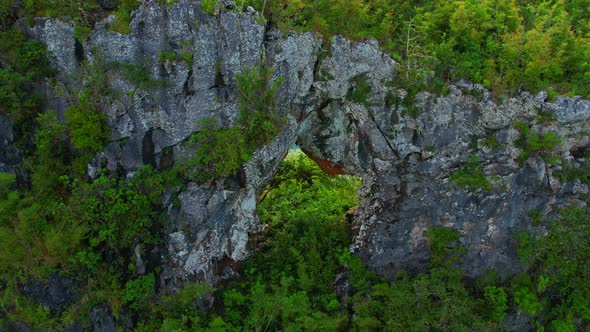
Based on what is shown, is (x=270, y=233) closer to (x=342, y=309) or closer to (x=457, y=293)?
(x=342, y=309)

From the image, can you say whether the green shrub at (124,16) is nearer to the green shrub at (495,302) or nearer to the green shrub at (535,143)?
the green shrub at (535,143)

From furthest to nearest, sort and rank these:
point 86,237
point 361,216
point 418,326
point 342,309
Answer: point 361,216 < point 342,309 < point 86,237 < point 418,326

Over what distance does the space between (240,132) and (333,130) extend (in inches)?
95.3

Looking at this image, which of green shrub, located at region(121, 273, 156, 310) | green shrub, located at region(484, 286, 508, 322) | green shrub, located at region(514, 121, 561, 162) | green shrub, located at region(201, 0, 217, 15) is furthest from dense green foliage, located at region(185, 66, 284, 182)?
green shrub, located at region(484, 286, 508, 322)

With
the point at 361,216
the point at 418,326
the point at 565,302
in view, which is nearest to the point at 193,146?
the point at 361,216

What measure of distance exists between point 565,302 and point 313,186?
710cm

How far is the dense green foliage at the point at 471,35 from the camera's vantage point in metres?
8.87

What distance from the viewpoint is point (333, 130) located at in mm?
10242

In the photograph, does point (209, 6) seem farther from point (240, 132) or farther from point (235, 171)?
point (235, 171)

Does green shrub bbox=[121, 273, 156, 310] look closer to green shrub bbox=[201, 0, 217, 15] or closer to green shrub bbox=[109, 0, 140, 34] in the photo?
green shrub bbox=[109, 0, 140, 34]

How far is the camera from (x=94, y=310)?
909cm

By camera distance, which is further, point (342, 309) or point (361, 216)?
point (361, 216)

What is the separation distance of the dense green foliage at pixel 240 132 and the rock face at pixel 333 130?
0.23 metres

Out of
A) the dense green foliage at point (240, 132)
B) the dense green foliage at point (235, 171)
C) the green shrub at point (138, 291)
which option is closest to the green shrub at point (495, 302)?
the dense green foliage at point (235, 171)
